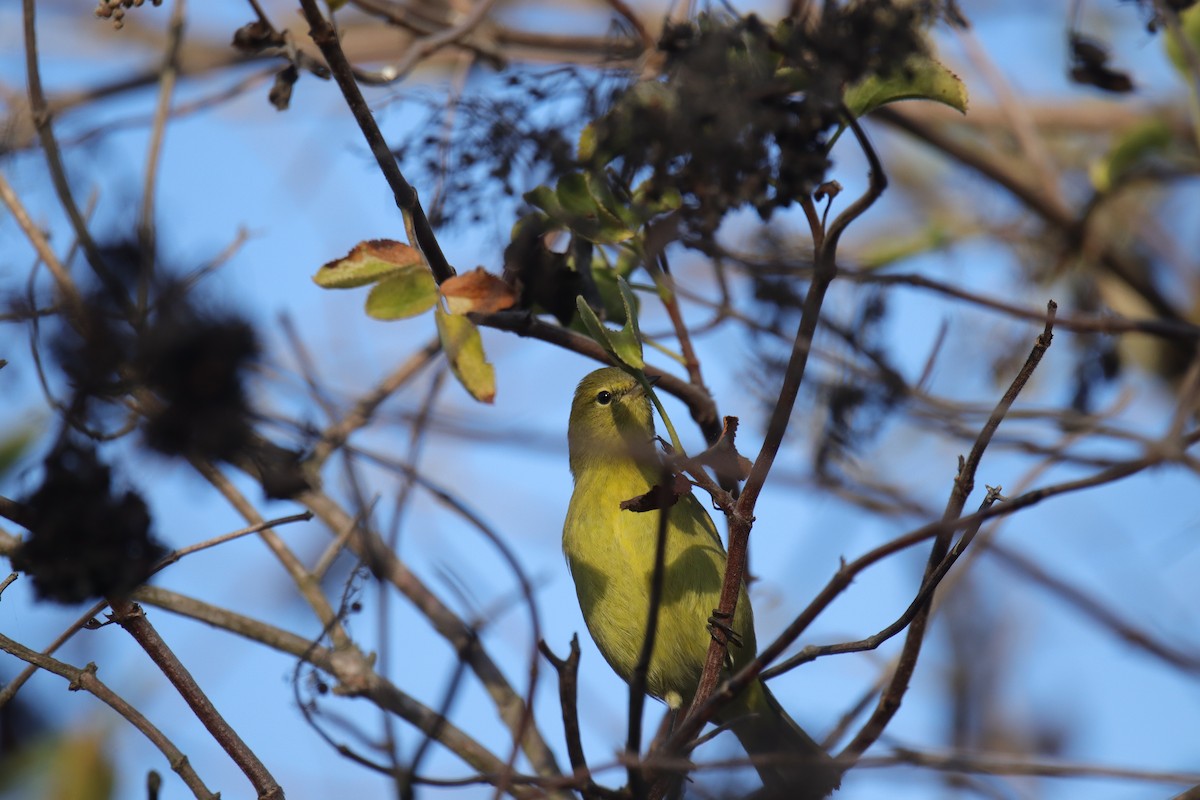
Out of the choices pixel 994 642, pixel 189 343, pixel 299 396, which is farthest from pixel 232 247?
pixel 994 642

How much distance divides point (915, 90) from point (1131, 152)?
7.16 ft

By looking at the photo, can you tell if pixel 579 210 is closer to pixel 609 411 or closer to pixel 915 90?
pixel 915 90

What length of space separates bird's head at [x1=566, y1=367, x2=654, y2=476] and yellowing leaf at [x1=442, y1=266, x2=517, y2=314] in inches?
61.1

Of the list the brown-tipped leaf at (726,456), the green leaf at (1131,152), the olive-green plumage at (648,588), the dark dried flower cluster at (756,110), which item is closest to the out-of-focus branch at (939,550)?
the brown-tipped leaf at (726,456)

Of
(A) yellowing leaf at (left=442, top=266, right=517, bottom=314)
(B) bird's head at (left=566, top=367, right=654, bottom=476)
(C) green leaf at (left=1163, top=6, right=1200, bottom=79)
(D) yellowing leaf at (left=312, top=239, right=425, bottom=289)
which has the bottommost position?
(A) yellowing leaf at (left=442, top=266, right=517, bottom=314)

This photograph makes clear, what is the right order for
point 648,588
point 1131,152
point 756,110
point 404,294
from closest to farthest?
1. point 756,110
2. point 404,294
3. point 648,588
4. point 1131,152

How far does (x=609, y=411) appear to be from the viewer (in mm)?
3717

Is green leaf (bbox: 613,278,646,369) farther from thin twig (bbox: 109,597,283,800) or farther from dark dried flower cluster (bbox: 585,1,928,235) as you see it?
thin twig (bbox: 109,597,283,800)

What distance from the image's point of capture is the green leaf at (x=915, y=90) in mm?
1824

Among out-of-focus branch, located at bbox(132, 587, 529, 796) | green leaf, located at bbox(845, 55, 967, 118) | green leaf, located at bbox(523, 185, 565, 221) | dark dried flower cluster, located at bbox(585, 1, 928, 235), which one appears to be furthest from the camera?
out-of-focus branch, located at bbox(132, 587, 529, 796)

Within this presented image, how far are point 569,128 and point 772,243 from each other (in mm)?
1773

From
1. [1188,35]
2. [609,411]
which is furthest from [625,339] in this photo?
[1188,35]

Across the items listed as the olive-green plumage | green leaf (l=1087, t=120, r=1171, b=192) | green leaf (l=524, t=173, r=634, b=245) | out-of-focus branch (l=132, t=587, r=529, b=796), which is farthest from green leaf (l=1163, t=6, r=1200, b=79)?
out-of-focus branch (l=132, t=587, r=529, b=796)

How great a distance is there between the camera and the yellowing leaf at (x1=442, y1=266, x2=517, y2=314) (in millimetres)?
1966
